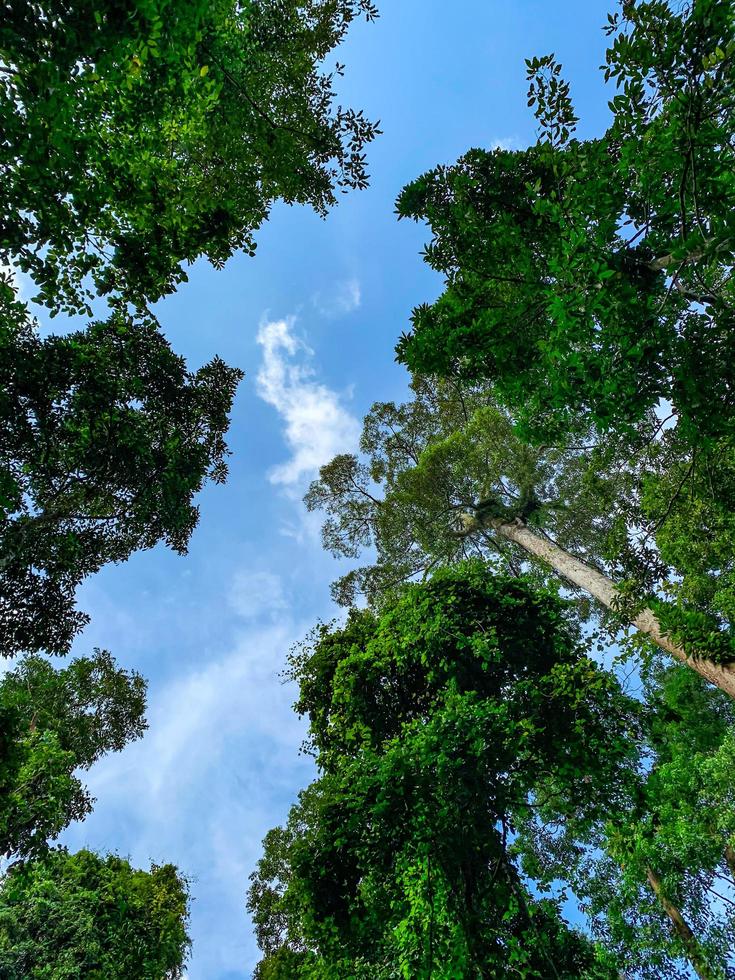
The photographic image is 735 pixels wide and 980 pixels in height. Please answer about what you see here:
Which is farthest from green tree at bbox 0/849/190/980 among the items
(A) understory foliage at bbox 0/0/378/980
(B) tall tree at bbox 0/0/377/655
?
(B) tall tree at bbox 0/0/377/655

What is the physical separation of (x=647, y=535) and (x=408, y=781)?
4.93 m

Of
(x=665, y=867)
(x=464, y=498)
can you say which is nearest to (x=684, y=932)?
(x=665, y=867)

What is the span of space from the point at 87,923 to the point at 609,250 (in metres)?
16.6

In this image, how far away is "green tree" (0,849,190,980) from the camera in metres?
10.1

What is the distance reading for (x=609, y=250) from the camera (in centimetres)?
423

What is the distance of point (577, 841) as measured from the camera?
12.4 metres

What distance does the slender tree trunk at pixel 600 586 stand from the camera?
682cm

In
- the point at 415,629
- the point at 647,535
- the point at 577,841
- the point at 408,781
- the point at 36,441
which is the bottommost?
the point at 577,841

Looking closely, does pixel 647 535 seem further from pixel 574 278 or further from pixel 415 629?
pixel 415 629

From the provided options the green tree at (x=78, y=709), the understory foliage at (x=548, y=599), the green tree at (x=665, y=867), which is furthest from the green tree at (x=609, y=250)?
the green tree at (x=78, y=709)

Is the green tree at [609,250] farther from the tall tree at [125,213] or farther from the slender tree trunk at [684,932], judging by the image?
the slender tree trunk at [684,932]

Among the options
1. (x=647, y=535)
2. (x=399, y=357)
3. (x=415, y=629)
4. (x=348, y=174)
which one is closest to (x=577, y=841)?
(x=415, y=629)

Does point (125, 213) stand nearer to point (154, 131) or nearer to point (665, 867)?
point (154, 131)

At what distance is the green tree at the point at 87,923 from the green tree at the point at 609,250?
12.7 meters
